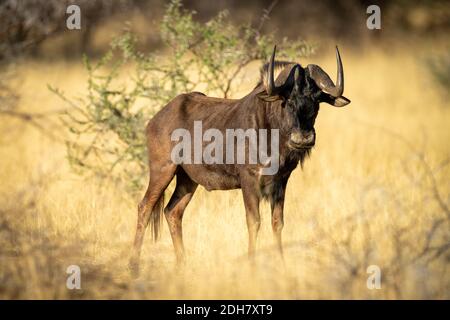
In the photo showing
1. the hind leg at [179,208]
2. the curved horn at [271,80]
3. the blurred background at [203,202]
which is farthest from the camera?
the hind leg at [179,208]

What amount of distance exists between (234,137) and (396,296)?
2177 millimetres

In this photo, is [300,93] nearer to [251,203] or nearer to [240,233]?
[251,203]

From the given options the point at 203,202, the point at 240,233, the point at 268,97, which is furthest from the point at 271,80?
the point at 203,202

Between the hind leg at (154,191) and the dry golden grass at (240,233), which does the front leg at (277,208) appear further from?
the hind leg at (154,191)

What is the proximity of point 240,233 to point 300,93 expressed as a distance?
6.30ft

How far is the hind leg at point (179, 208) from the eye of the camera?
7.37m

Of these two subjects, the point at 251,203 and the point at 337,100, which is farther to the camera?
the point at 337,100

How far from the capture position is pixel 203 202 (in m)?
8.95

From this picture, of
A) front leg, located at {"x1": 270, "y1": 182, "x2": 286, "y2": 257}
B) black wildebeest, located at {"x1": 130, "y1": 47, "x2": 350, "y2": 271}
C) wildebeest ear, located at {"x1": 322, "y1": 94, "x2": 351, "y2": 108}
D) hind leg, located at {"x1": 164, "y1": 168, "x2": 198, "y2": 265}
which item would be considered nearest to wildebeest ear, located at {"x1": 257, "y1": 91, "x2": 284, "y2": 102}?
black wildebeest, located at {"x1": 130, "y1": 47, "x2": 350, "y2": 271}

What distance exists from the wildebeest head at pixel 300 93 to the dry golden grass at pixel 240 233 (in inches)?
21.2

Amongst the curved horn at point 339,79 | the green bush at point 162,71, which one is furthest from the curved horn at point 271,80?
the green bush at point 162,71

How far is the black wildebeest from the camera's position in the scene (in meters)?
6.43

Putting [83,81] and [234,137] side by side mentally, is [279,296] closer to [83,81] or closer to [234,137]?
[234,137]
